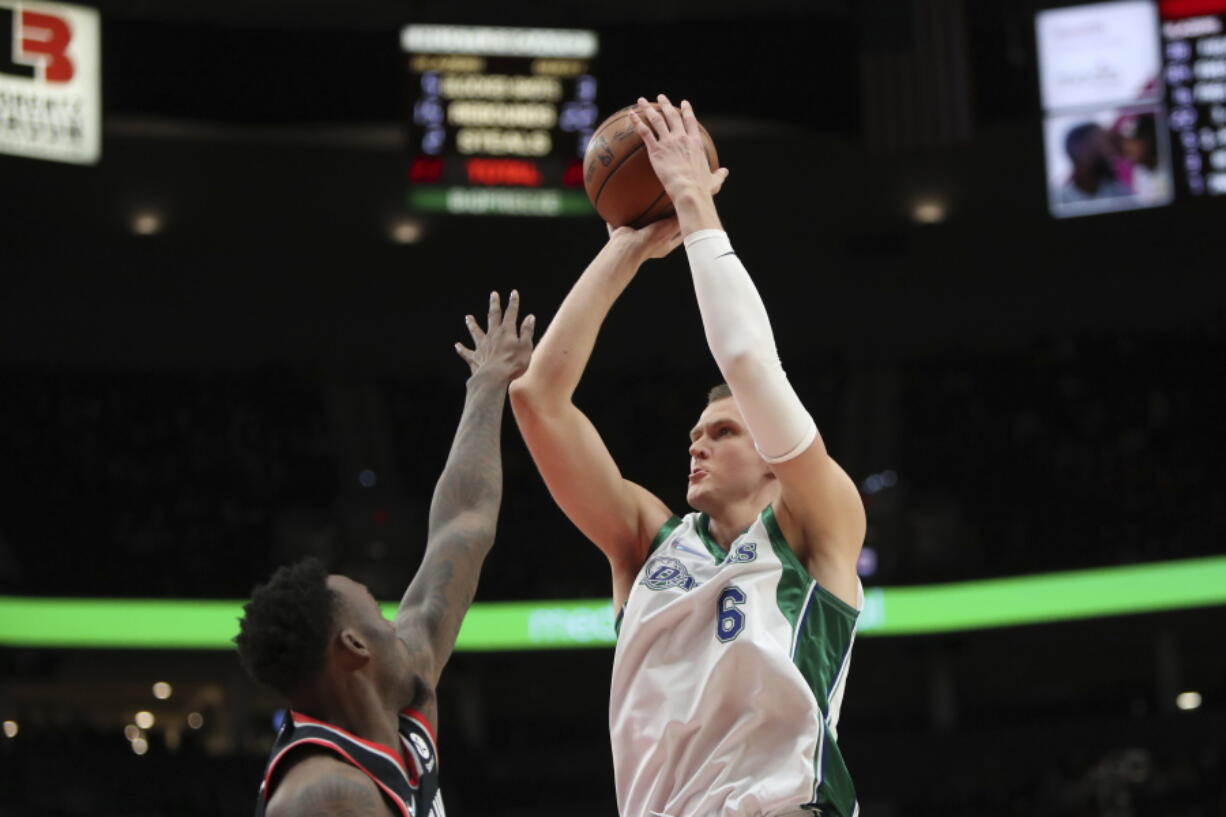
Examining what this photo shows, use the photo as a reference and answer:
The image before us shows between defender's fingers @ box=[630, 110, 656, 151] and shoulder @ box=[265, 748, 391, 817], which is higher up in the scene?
defender's fingers @ box=[630, 110, 656, 151]

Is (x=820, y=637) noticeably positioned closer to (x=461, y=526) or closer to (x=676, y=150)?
(x=461, y=526)

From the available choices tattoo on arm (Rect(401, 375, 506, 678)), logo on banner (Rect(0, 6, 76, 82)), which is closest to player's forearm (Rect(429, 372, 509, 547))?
tattoo on arm (Rect(401, 375, 506, 678))

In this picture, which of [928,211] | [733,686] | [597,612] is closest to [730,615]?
[733,686]

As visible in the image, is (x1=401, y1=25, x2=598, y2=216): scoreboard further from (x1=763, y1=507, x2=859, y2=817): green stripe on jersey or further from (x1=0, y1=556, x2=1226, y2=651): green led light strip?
(x1=763, y1=507, x2=859, y2=817): green stripe on jersey

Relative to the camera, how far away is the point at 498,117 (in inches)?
505

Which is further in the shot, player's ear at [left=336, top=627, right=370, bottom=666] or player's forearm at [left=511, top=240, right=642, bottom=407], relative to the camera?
player's forearm at [left=511, top=240, right=642, bottom=407]

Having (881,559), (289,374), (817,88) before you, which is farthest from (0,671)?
(817,88)

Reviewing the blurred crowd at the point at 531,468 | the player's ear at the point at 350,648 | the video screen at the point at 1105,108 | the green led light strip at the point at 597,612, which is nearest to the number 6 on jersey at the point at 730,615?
the player's ear at the point at 350,648

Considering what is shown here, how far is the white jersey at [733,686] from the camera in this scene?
3.09 meters

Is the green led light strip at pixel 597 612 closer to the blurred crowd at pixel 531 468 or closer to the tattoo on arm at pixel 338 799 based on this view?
the blurred crowd at pixel 531 468

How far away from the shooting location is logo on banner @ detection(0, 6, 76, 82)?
44.3 ft

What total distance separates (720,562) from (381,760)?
3.08ft

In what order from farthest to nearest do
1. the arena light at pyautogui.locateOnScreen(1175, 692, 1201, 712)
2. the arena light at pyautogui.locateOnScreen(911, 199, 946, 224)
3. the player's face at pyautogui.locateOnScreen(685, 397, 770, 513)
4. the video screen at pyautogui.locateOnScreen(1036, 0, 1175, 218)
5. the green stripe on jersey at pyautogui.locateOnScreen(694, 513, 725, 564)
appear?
the arena light at pyautogui.locateOnScreen(1175, 692, 1201, 712) < the arena light at pyautogui.locateOnScreen(911, 199, 946, 224) < the video screen at pyautogui.locateOnScreen(1036, 0, 1175, 218) < the player's face at pyautogui.locateOnScreen(685, 397, 770, 513) < the green stripe on jersey at pyautogui.locateOnScreen(694, 513, 725, 564)

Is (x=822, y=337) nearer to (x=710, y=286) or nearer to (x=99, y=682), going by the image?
(x=99, y=682)
